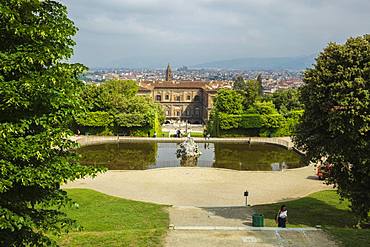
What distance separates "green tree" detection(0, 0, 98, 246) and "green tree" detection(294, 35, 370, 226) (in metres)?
10.6

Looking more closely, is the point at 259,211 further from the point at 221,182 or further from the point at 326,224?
the point at 221,182

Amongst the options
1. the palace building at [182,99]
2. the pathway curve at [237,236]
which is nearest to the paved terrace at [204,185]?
the pathway curve at [237,236]

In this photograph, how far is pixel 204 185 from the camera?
29.4m

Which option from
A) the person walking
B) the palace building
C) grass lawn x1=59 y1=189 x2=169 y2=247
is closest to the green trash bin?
the person walking

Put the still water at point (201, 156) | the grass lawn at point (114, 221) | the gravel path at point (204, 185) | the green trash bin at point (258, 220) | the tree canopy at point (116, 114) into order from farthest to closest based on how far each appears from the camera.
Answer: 1. the tree canopy at point (116, 114)
2. the still water at point (201, 156)
3. the gravel path at point (204, 185)
4. the green trash bin at point (258, 220)
5. the grass lawn at point (114, 221)

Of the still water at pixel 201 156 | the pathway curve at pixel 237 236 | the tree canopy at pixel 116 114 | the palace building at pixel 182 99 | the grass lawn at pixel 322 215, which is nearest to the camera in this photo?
the pathway curve at pixel 237 236

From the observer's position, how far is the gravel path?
25.8 m

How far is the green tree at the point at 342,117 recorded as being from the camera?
16.7 metres

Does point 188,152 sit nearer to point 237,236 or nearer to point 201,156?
point 201,156

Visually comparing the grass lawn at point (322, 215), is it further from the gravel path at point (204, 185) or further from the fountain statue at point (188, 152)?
the fountain statue at point (188, 152)

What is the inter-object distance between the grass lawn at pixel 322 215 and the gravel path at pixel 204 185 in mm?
1818

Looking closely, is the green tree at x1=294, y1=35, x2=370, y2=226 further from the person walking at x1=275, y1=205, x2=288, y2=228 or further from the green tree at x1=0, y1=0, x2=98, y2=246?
the green tree at x1=0, y1=0, x2=98, y2=246

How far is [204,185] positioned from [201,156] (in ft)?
44.5

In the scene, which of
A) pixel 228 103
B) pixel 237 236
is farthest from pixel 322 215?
pixel 228 103
